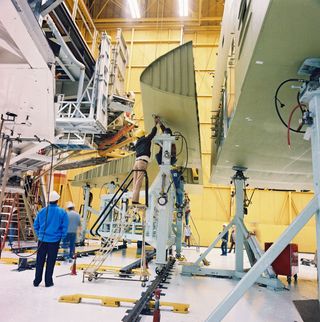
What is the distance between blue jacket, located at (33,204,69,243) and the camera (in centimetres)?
486

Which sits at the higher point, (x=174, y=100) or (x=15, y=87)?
(x=174, y=100)

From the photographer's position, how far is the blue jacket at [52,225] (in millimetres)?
4863

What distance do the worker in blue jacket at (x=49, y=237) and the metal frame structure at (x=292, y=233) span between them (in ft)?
10.4

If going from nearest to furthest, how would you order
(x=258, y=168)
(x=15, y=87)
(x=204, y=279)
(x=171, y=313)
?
1. (x=15, y=87)
2. (x=171, y=313)
3. (x=204, y=279)
4. (x=258, y=168)

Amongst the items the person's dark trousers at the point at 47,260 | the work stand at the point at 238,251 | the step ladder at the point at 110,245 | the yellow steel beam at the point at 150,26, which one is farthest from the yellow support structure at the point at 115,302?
the yellow steel beam at the point at 150,26

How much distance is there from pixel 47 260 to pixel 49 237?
0.37m

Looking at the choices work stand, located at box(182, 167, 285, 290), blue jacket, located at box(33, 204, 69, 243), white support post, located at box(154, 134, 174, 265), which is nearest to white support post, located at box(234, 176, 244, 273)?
work stand, located at box(182, 167, 285, 290)

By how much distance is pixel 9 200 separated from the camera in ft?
37.1

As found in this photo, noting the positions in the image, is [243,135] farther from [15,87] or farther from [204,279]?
[15,87]

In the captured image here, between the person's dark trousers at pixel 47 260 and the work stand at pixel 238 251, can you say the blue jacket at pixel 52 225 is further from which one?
the work stand at pixel 238 251

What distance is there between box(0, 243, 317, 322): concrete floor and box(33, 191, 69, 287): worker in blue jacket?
25 centimetres

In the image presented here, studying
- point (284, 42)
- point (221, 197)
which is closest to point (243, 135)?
point (284, 42)

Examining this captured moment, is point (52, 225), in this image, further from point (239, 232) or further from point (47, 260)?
point (239, 232)

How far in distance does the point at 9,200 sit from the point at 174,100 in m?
8.94
